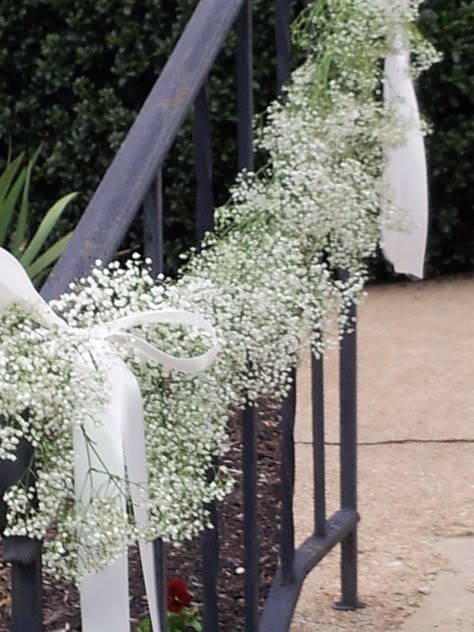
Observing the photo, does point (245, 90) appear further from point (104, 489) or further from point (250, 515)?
point (104, 489)

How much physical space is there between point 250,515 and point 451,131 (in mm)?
3966

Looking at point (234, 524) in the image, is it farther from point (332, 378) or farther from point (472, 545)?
point (332, 378)

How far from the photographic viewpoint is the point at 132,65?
19.1 feet

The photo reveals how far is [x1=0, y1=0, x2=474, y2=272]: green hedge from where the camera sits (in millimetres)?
5707

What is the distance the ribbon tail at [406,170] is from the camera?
2123mm

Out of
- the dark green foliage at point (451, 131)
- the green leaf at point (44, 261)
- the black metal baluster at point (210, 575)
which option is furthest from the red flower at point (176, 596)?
the dark green foliage at point (451, 131)

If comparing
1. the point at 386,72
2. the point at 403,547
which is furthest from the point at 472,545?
the point at 386,72

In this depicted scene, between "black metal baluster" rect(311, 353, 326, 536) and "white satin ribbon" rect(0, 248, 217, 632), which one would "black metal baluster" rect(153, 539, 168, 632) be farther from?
"black metal baluster" rect(311, 353, 326, 536)

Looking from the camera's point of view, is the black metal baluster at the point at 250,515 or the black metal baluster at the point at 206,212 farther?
the black metal baluster at the point at 250,515

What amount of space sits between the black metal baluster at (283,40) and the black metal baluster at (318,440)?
0.53m

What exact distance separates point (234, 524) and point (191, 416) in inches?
73.0

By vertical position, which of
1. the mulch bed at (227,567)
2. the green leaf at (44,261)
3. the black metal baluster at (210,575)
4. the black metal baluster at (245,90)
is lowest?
the mulch bed at (227,567)

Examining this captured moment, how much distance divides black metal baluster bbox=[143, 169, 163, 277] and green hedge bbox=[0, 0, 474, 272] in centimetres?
394

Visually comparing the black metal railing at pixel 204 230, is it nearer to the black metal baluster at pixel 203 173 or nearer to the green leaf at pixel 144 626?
the black metal baluster at pixel 203 173
